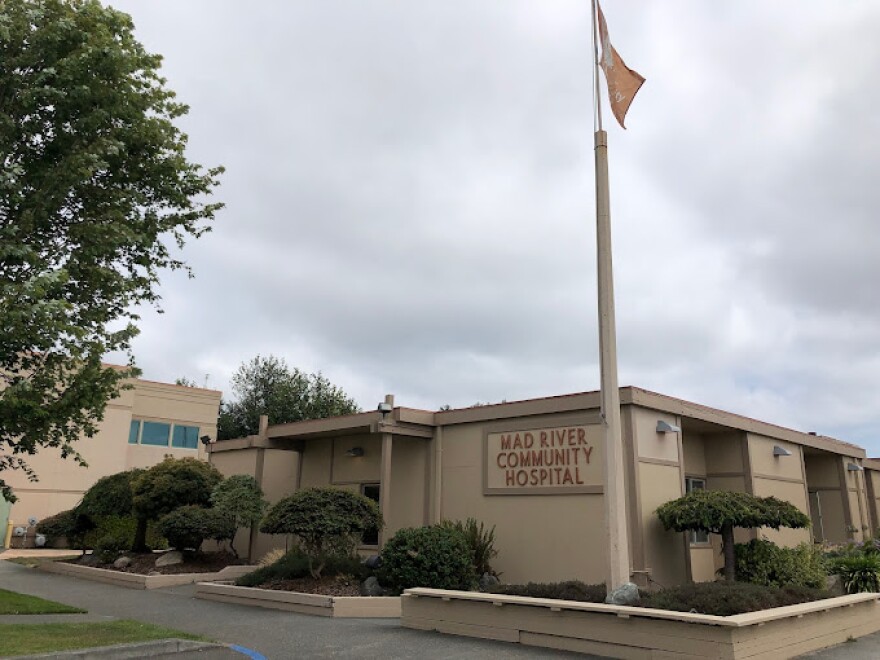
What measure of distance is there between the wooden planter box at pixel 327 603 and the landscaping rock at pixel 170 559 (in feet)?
18.7

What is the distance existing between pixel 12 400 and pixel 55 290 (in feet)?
6.28

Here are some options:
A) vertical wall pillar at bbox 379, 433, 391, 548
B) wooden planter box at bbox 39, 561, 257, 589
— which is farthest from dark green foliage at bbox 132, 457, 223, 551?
vertical wall pillar at bbox 379, 433, 391, 548

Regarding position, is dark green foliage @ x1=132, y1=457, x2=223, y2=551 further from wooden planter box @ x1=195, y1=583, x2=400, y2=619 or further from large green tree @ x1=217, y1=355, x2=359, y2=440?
large green tree @ x1=217, y1=355, x2=359, y2=440

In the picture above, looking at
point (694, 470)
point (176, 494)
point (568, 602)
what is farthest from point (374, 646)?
point (176, 494)

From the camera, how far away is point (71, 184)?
10.2 m

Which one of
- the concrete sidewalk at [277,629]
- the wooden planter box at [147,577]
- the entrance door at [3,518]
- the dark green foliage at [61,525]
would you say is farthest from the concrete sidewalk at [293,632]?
the entrance door at [3,518]

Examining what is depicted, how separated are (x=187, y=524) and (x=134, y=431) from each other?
640 inches

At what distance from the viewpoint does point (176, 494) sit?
18828 mm

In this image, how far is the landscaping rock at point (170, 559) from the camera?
60.6 feet

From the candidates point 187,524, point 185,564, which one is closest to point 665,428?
point 187,524

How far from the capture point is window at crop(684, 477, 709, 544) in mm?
14611

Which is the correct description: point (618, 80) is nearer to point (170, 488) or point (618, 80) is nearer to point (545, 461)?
point (545, 461)

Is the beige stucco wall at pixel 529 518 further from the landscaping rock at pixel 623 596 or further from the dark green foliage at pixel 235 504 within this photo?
the dark green foliage at pixel 235 504

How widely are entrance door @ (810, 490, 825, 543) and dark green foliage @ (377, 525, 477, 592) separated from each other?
12.3 metres
